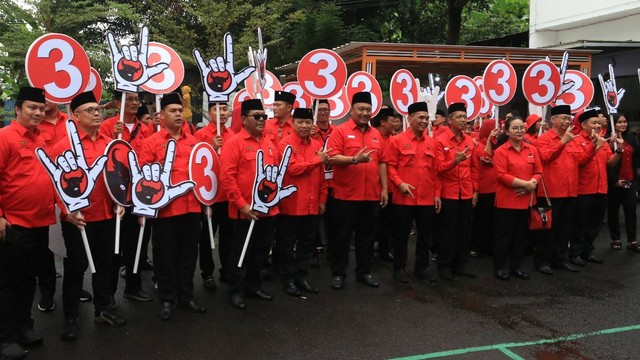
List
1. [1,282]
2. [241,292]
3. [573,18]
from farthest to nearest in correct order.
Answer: [573,18] → [241,292] → [1,282]

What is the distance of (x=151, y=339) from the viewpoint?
4.25 meters

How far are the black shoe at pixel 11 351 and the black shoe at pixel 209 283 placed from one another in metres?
1.93

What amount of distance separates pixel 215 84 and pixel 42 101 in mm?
1706

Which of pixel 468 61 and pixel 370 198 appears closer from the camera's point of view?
pixel 370 198

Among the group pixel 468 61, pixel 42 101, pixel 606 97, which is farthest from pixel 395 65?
pixel 42 101

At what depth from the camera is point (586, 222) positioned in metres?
6.66

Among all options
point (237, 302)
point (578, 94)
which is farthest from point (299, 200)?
point (578, 94)

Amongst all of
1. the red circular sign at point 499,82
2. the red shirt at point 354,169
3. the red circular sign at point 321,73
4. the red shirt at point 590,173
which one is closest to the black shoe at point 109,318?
the red shirt at point 354,169

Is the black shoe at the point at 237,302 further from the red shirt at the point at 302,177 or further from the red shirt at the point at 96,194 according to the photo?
the red shirt at the point at 96,194

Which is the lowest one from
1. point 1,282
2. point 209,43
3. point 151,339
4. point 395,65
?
point 151,339

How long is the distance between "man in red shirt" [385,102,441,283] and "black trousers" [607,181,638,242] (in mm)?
3110

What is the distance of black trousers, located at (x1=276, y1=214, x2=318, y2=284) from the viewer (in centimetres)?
543

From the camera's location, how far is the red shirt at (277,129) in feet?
20.0

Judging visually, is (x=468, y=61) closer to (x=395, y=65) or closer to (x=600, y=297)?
(x=395, y=65)
